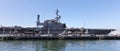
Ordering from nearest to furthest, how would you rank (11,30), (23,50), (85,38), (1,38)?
(23,50)
(1,38)
(85,38)
(11,30)

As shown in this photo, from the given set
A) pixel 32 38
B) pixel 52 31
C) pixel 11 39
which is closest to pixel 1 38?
pixel 11 39

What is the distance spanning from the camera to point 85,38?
274 ft

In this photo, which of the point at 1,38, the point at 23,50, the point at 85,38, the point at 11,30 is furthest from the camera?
the point at 11,30

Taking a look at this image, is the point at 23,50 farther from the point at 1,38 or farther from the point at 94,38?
the point at 94,38

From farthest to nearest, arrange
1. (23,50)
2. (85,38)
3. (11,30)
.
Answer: (11,30) → (85,38) → (23,50)

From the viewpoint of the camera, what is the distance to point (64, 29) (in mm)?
106000

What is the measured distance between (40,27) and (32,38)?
82.8 ft

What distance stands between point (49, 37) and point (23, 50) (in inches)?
1428

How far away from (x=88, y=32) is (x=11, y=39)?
128ft

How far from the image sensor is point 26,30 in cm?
10231

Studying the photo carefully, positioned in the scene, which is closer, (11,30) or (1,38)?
(1,38)

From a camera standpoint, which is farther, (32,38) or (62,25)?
(62,25)

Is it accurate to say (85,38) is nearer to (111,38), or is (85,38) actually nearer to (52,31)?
(111,38)

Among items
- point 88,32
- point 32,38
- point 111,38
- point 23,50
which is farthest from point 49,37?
point 23,50
